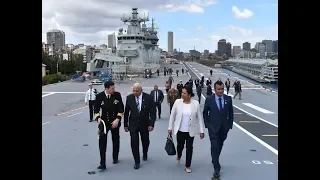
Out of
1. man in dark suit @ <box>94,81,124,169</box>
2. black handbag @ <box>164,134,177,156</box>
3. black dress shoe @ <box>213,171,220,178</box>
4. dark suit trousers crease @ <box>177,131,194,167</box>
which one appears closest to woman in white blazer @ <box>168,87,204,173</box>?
dark suit trousers crease @ <box>177,131,194,167</box>

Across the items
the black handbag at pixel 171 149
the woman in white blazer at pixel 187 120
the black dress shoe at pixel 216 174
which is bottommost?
the black dress shoe at pixel 216 174

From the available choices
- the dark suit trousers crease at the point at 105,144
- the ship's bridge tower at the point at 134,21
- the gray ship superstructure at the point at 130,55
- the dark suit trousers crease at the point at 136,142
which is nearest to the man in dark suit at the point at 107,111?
the dark suit trousers crease at the point at 105,144

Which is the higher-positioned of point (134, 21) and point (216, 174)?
point (134, 21)

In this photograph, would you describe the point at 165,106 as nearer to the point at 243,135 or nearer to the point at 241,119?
the point at 241,119

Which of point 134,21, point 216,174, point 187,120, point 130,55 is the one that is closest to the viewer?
point 216,174

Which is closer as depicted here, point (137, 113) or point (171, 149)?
point (171, 149)

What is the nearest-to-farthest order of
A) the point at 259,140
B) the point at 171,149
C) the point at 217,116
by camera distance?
1. the point at 217,116
2. the point at 171,149
3. the point at 259,140

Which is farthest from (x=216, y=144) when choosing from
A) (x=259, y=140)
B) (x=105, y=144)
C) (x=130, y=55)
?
(x=130, y=55)

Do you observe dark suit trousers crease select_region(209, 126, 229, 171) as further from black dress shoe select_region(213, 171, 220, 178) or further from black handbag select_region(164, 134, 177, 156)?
black handbag select_region(164, 134, 177, 156)

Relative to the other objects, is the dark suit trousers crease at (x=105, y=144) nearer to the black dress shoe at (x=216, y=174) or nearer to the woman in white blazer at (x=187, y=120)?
the woman in white blazer at (x=187, y=120)

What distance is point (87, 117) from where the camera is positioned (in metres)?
13.0

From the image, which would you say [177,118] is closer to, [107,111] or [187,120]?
[187,120]
